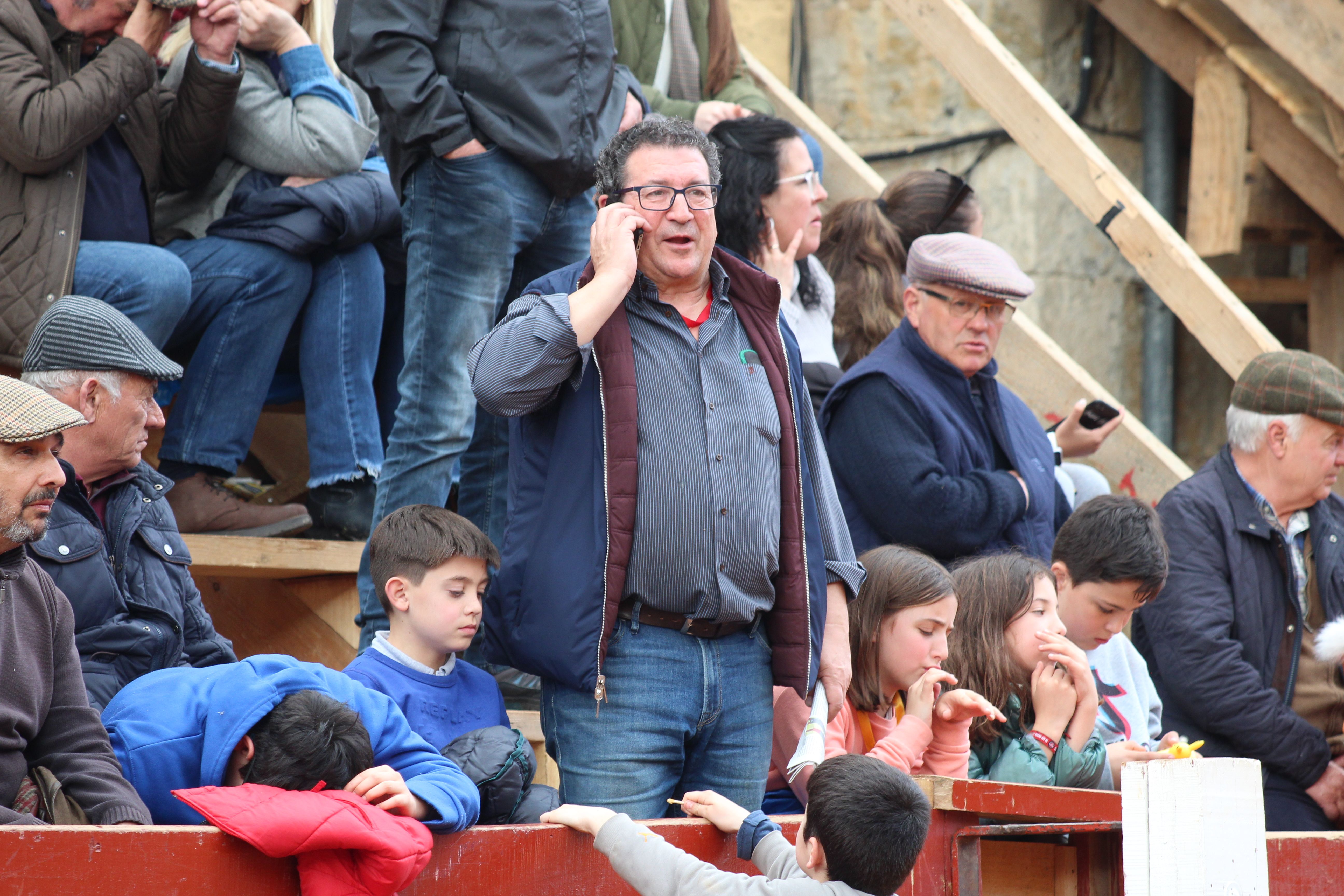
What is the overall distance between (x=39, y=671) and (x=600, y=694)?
954mm

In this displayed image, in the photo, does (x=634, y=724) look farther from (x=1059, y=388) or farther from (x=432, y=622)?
(x=1059, y=388)

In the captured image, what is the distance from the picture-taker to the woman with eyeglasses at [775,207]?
15.0 feet

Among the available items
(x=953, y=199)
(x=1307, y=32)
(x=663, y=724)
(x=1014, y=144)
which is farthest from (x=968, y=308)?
(x=1014, y=144)

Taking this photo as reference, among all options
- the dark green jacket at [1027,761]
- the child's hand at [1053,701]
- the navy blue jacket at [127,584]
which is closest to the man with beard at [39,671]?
the navy blue jacket at [127,584]

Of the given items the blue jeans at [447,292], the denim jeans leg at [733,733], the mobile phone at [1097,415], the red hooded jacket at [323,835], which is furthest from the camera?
the mobile phone at [1097,415]

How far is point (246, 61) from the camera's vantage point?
169 inches

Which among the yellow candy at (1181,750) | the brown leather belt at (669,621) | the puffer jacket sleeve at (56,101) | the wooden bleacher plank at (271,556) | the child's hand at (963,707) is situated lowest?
the yellow candy at (1181,750)

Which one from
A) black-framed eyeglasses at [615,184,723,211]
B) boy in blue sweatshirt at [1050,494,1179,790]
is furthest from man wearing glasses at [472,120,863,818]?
boy in blue sweatshirt at [1050,494,1179,790]

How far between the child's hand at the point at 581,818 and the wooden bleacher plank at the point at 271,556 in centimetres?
162

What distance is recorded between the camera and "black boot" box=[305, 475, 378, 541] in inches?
167

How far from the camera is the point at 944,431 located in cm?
386

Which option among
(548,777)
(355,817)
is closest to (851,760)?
(355,817)

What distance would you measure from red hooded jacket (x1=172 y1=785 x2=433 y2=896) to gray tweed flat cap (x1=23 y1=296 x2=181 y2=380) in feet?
3.76

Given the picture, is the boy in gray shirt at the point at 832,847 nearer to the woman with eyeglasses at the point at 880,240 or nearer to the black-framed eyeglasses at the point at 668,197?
the black-framed eyeglasses at the point at 668,197
